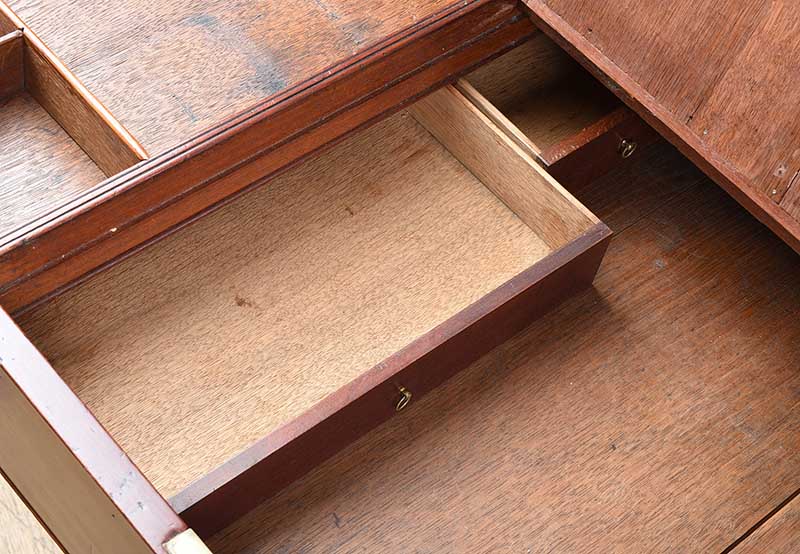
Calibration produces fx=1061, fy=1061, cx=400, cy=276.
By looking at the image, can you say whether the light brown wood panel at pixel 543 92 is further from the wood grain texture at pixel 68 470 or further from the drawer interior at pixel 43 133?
the wood grain texture at pixel 68 470

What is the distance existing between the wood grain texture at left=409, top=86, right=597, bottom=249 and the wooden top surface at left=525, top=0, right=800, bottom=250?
0.14 meters

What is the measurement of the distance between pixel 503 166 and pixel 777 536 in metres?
0.54

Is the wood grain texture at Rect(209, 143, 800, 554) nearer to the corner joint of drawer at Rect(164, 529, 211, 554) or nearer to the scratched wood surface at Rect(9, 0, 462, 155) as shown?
the corner joint of drawer at Rect(164, 529, 211, 554)

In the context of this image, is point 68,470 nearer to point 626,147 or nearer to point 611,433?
point 611,433

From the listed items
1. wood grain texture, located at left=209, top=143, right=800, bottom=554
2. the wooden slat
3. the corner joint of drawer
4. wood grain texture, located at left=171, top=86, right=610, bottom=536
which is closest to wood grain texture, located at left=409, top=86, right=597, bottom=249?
wood grain texture, located at left=171, top=86, right=610, bottom=536

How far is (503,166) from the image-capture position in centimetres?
134

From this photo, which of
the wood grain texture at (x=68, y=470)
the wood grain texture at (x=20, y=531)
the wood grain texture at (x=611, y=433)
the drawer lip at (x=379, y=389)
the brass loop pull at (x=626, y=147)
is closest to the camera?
the wood grain texture at (x=68, y=470)

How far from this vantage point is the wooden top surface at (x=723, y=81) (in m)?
1.16

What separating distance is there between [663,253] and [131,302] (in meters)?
0.68

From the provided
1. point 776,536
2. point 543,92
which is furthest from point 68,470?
point 543,92

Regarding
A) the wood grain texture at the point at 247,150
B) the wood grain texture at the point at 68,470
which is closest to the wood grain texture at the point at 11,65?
the wood grain texture at the point at 247,150

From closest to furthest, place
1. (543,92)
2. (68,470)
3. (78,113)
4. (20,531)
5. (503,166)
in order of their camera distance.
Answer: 1. (68,470)
2. (20,531)
3. (78,113)
4. (503,166)
5. (543,92)

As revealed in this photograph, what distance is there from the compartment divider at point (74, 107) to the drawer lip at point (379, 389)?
347 millimetres

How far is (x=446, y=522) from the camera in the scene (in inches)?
45.7
